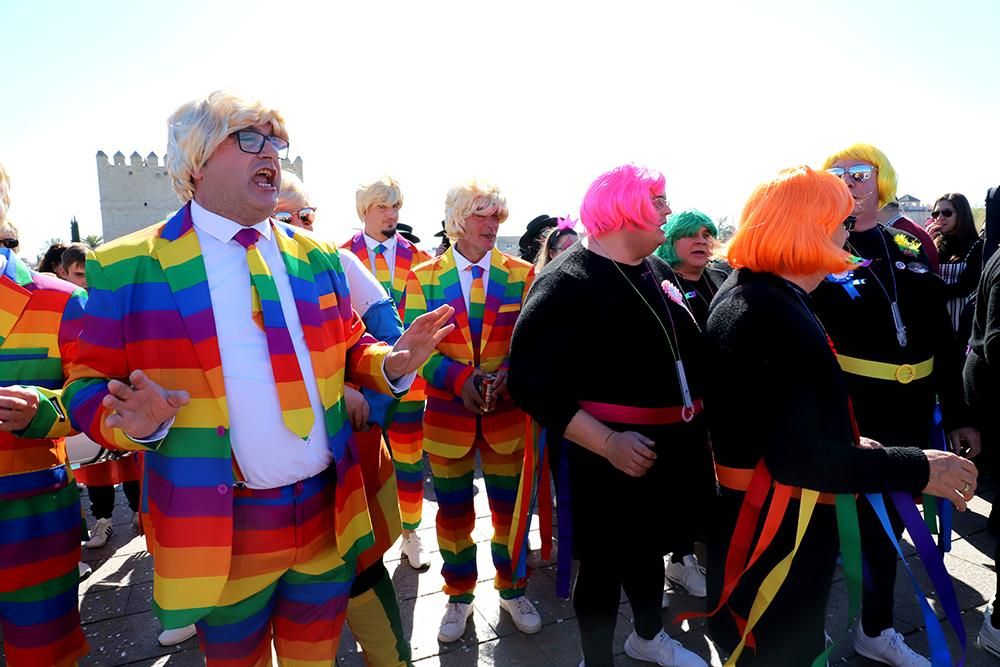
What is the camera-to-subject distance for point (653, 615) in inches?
102

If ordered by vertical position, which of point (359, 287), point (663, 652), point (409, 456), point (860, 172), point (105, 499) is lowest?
point (105, 499)

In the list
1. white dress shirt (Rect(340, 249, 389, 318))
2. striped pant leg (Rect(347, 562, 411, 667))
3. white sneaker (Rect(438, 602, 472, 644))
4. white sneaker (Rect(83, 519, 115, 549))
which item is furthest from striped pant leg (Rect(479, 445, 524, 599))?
white sneaker (Rect(83, 519, 115, 549))

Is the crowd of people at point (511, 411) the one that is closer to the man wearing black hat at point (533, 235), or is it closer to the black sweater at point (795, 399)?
the black sweater at point (795, 399)

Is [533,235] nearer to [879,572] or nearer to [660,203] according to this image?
[660,203]

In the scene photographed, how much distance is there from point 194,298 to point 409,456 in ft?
7.50

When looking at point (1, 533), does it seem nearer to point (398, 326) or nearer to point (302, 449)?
point (302, 449)

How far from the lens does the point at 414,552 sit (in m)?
3.68

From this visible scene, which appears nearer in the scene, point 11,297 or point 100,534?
point 11,297

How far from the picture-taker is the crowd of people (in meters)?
1.63

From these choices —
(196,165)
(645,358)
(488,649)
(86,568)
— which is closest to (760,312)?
(645,358)

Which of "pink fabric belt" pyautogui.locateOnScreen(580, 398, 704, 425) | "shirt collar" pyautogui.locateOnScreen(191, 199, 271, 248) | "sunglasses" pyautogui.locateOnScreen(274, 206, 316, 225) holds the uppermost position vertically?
"shirt collar" pyautogui.locateOnScreen(191, 199, 271, 248)

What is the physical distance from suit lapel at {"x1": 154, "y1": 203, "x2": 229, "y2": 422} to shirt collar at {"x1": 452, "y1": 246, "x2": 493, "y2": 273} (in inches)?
62.7

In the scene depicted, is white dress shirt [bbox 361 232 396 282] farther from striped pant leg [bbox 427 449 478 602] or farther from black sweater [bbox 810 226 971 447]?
black sweater [bbox 810 226 971 447]

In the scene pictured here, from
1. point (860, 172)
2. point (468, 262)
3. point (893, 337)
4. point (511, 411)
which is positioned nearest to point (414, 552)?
point (511, 411)
